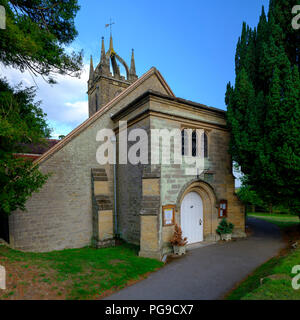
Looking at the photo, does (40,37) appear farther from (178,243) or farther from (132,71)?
(132,71)

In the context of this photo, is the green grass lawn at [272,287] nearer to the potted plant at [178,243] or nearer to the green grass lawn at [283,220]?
the potted plant at [178,243]

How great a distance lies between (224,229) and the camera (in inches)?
420

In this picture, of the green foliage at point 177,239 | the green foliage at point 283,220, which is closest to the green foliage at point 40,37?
the green foliage at point 177,239

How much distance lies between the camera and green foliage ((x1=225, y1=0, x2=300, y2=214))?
796 cm

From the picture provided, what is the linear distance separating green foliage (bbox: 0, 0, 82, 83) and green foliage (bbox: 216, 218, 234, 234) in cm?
1056

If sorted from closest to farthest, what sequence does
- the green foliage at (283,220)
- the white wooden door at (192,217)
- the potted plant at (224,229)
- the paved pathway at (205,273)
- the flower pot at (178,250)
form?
the paved pathway at (205,273) → the flower pot at (178,250) → the white wooden door at (192,217) → the potted plant at (224,229) → the green foliage at (283,220)

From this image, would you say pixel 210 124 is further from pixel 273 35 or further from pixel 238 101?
pixel 273 35

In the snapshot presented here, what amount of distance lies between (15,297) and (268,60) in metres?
13.1

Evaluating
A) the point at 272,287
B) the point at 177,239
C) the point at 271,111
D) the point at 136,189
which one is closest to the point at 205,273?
the point at 177,239

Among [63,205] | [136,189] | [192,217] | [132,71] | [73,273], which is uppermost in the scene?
[132,71]

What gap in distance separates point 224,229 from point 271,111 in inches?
262

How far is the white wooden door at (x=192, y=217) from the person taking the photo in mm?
9852

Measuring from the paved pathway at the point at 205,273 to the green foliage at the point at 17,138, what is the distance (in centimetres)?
452

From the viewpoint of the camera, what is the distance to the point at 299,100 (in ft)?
25.6
